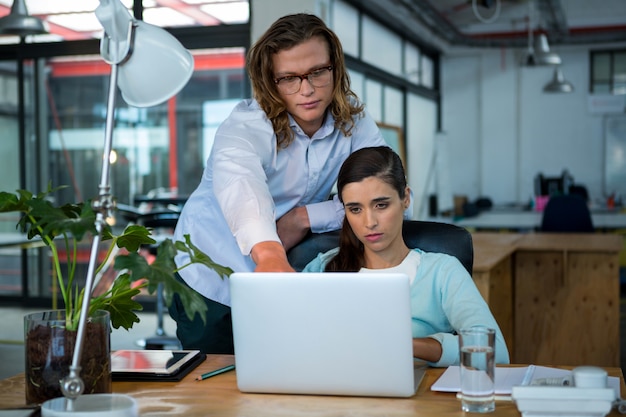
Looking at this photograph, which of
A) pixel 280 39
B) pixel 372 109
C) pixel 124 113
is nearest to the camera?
pixel 280 39

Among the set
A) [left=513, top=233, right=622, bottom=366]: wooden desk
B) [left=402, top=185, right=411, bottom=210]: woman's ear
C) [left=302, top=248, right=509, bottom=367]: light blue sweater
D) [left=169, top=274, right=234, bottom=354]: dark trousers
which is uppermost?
[left=402, top=185, right=411, bottom=210]: woman's ear

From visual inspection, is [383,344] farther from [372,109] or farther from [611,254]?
[372,109]

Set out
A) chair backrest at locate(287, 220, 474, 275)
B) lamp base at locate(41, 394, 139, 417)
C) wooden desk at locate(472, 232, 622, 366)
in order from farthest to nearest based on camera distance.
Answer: wooden desk at locate(472, 232, 622, 366) < chair backrest at locate(287, 220, 474, 275) < lamp base at locate(41, 394, 139, 417)

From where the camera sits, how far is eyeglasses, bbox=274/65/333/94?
206cm

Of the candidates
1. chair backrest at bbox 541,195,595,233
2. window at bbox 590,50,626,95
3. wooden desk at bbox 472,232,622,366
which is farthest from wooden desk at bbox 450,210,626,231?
window at bbox 590,50,626,95

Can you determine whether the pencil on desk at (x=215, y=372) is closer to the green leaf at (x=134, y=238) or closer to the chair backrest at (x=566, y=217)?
the green leaf at (x=134, y=238)

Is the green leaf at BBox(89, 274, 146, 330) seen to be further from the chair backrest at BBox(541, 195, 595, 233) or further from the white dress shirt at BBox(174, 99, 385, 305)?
the chair backrest at BBox(541, 195, 595, 233)

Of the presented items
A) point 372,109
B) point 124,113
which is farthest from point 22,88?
point 372,109

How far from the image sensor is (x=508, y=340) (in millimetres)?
4578

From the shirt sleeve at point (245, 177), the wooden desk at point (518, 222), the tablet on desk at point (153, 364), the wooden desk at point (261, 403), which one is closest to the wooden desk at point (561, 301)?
the wooden desk at point (518, 222)

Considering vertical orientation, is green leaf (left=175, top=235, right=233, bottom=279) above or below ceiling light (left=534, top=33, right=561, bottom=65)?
below

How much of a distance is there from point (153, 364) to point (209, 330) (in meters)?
0.51

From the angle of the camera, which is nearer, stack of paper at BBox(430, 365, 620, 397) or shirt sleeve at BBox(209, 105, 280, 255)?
stack of paper at BBox(430, 365, 620, 397)

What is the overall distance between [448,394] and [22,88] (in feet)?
21.5
